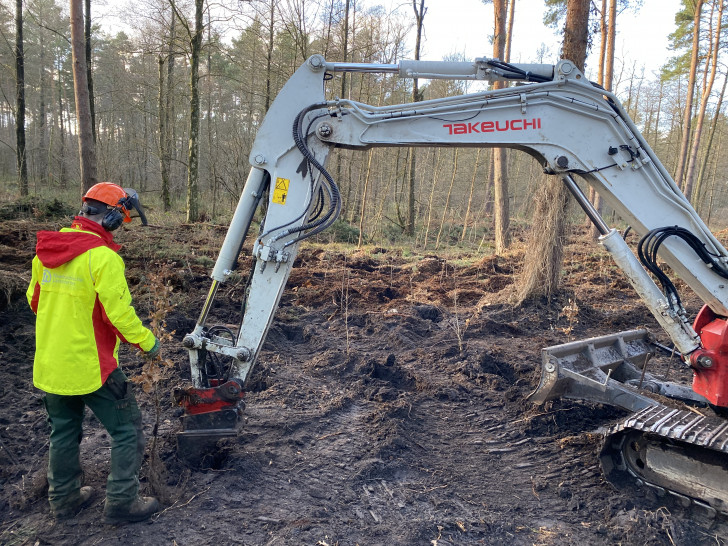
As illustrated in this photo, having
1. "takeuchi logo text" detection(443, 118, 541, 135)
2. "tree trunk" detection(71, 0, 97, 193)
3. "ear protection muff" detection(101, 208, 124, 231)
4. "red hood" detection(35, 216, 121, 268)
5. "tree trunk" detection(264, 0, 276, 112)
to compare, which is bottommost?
"red hood" detection(35, 216, 121, 268)

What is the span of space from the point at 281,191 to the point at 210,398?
164 cm

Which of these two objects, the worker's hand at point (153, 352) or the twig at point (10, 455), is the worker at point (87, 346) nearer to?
the worker's hand at point (153, 352)

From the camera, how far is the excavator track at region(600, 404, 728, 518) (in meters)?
3.45

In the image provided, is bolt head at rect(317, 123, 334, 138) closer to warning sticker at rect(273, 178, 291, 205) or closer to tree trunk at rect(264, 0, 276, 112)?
warning sticker at rect(273, 178, 291, 205)

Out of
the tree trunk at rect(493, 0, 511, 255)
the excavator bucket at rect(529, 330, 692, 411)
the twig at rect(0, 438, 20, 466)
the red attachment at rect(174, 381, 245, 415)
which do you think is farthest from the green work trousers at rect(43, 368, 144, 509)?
the tree trunk at rect(493, 0, 511, 255)

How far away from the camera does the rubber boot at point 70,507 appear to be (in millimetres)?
3230

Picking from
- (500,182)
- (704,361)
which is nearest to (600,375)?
(704,361)

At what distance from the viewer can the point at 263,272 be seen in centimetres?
382

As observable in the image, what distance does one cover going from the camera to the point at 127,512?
10.5ft

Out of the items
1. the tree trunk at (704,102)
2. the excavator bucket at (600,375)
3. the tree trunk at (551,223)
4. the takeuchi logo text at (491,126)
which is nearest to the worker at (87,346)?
the takeuchi logo text at (491,126)

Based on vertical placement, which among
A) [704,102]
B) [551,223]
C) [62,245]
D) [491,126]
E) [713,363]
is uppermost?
[704,102]

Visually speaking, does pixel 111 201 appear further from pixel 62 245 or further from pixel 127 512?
pixel 127 512

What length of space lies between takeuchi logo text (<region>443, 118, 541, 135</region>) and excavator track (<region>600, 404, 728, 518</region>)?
91.5 inches

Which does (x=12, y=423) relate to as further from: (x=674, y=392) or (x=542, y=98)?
(x=674, y=392)
